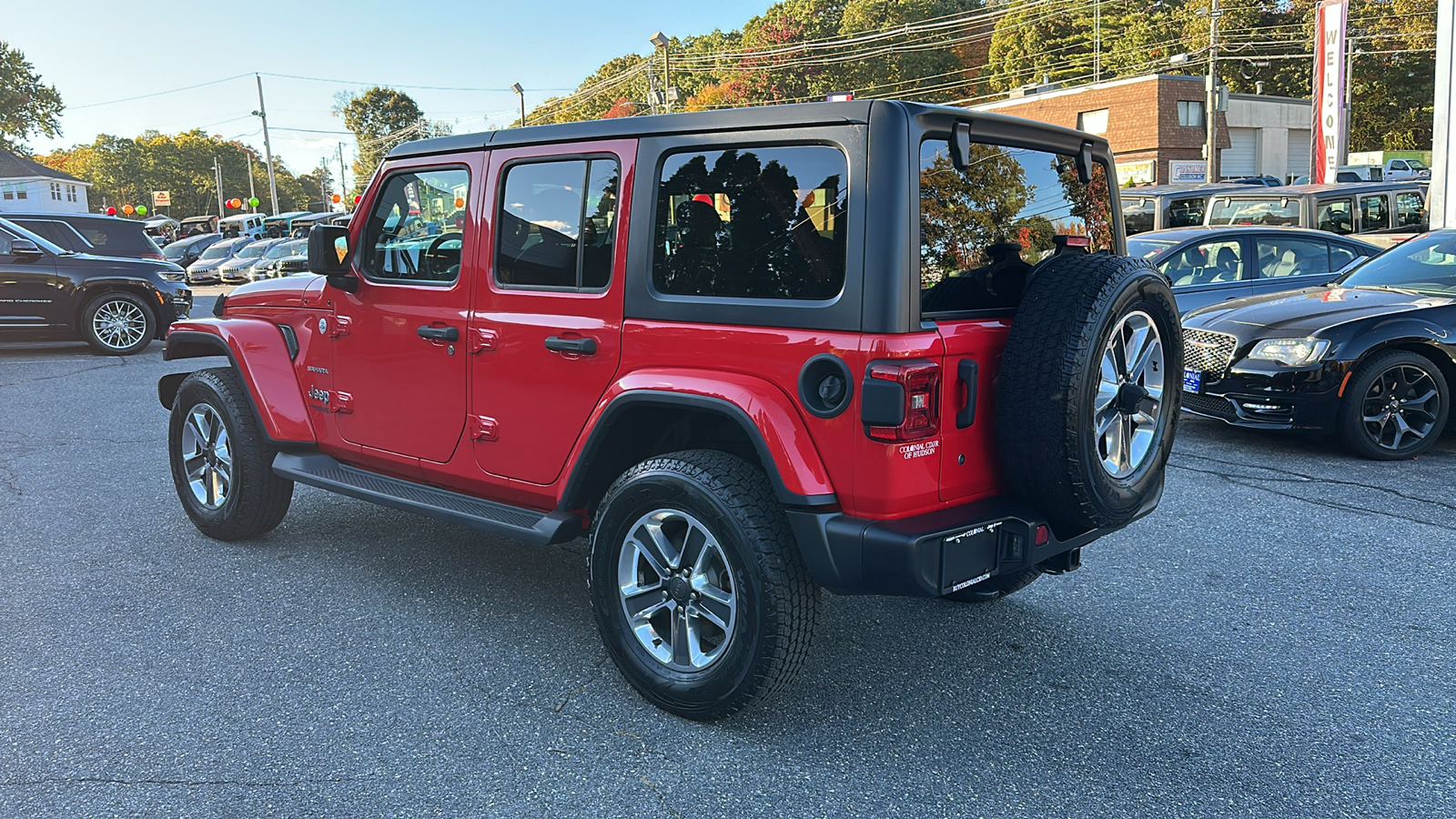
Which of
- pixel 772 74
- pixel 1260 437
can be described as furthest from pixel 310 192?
pixel 1260 437

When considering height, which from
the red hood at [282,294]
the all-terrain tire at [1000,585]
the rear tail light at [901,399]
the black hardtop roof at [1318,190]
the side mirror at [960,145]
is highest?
the black hardtop roof at [1318,190]

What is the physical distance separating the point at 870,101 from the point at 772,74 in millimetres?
60764

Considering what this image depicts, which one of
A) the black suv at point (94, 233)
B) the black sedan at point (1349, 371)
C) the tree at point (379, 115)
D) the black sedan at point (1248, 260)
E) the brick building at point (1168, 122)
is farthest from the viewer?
the tree at point (379, 115)

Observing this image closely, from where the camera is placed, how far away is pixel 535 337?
3580 mm

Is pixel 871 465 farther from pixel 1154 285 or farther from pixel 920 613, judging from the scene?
pixel 920 613

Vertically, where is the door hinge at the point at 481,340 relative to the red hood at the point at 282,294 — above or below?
below

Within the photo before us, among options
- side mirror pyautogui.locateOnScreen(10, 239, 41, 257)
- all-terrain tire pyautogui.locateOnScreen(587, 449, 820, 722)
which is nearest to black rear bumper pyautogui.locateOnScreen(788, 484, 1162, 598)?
all-terrain tire pyautogui.locateOnScreen(587, 449, 820, 722)

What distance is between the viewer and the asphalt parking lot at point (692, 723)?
278cm

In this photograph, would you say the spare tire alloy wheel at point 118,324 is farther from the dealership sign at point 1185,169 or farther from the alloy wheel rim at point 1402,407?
the dealership sign at point 1185,169

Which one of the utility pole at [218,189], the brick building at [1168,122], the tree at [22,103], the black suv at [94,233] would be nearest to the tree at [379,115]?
the utility pole at [218,189]

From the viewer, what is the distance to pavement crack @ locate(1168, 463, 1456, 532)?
5.20m

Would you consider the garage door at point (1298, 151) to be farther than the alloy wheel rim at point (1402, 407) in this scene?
Yes

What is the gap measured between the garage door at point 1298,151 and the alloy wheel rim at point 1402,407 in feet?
168

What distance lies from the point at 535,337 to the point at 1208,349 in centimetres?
523
